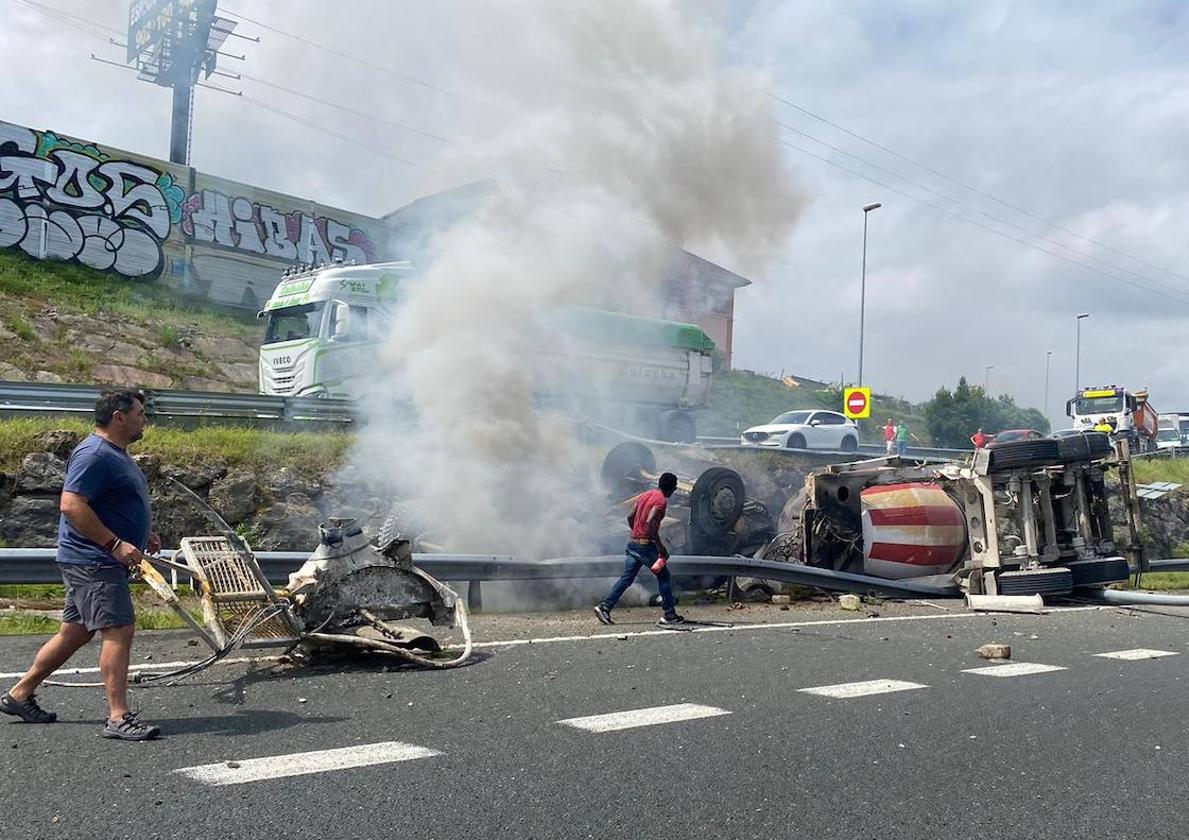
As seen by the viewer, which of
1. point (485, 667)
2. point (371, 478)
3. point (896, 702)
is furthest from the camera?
point (371, 478)

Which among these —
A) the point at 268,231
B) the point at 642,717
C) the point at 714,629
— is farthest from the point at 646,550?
the point at 268,231

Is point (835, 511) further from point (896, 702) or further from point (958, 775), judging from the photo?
point (958, 775)

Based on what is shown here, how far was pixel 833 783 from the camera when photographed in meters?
Result: 4.25

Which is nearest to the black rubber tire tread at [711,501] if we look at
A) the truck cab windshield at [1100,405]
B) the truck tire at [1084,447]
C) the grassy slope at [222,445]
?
the truck tire at [1084,447]

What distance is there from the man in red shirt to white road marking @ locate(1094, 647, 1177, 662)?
3.40 metres

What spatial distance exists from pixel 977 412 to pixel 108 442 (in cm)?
4251

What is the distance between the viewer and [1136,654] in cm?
805

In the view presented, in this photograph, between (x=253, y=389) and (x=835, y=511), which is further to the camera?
(x=253, y=389)

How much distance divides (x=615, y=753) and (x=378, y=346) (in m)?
12.0

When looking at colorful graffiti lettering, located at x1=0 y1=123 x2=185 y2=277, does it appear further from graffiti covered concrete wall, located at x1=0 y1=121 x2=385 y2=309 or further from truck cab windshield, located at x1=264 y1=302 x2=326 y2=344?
truck cab windshield, located at x1=264 y1=302 x2=326 y2=344

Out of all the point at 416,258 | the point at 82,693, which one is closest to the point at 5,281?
the point at 416,258

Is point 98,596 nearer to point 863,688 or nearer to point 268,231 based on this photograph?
point 863,688

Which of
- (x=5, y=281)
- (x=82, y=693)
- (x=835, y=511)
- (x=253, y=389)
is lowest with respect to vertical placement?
(x=82, y=693)

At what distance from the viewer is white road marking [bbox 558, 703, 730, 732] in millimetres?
5043
